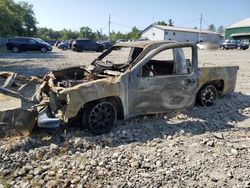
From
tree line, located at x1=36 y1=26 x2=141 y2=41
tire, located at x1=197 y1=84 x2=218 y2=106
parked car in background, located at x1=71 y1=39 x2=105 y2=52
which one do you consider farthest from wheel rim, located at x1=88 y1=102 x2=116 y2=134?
tree line, located at x1=36 y1=26 x2=141 y2=41

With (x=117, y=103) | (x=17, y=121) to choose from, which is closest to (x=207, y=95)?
(x=117, y=103)

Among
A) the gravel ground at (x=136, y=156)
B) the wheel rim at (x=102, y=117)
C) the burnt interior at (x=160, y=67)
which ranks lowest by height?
the gravel ground at (x=136, y=156)

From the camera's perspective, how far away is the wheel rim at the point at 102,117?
5270mm

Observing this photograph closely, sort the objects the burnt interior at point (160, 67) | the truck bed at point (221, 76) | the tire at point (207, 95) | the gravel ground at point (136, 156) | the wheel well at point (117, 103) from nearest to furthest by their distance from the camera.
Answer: the gravel ground at point (136, 156)
the wheel well at point (117, 103)
the burnt interior at point (160, 67)
the truck bed at point (221, 76)
the tire at point (207, 95)

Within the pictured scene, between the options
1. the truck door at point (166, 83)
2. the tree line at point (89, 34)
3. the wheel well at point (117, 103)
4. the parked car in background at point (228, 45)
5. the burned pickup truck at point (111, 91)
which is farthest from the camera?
the tree line at point (89, 34)

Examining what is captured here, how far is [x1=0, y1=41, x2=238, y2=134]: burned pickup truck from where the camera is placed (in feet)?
16.1

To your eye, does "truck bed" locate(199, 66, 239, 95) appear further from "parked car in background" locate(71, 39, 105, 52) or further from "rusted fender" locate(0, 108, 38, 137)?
"parked car in background" locate(71, 39, 105, 52)

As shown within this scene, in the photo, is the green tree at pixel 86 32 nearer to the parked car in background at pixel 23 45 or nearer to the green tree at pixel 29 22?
the green tree at pixel 29 22

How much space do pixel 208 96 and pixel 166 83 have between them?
1743mm

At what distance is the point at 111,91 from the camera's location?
5.28 m

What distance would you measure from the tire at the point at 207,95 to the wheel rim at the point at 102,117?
2578 millimetres

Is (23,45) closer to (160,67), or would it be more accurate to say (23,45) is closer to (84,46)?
(84,46)

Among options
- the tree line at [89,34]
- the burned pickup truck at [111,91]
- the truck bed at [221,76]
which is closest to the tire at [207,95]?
the burned pickup truck at [111,91]

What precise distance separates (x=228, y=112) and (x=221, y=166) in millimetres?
2898
